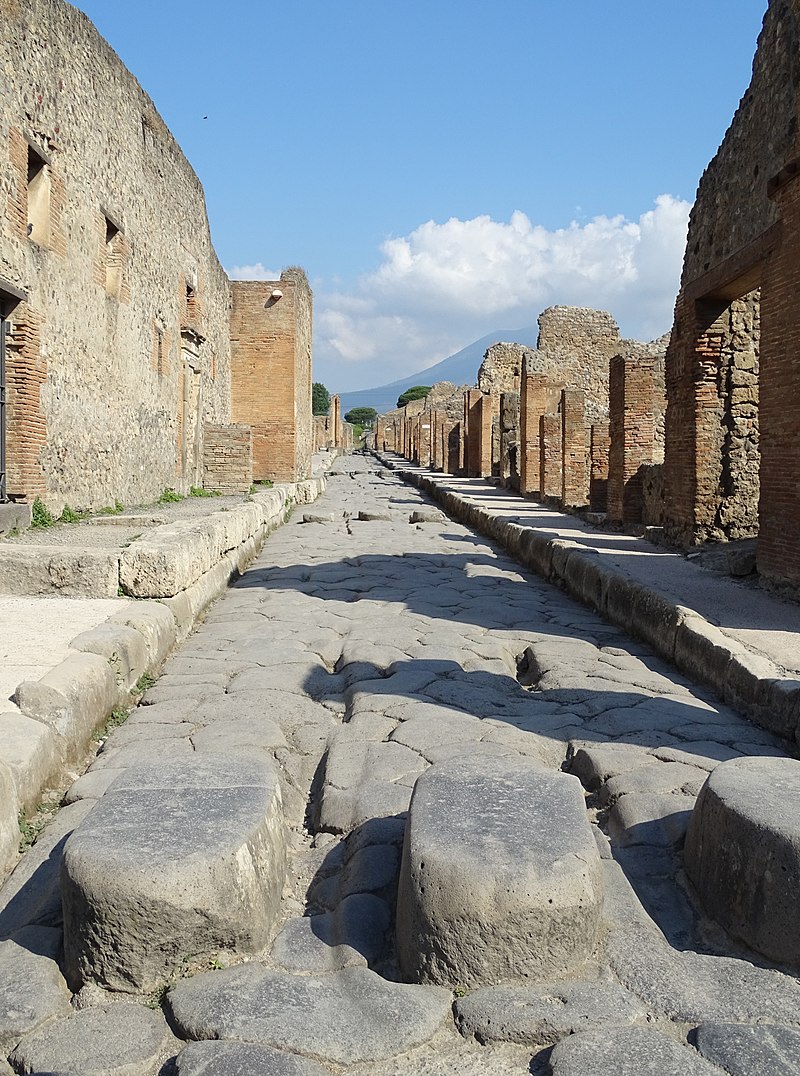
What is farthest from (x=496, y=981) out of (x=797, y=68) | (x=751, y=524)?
(x=751, y=524)

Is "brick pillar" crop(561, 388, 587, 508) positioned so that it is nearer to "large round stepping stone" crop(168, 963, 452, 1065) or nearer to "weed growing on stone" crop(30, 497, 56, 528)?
"weed growing on stone" crop(30, 497, 56, 528)

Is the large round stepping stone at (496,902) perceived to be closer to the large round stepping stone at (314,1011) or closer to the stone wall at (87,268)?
the large round stepping stone at (314,1011)

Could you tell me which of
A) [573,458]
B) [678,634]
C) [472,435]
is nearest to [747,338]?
[678,634]

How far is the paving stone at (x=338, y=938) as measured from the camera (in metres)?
2.03

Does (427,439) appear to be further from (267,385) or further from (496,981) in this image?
(496,981)

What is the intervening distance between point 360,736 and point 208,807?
1.39m

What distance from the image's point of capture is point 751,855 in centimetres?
209

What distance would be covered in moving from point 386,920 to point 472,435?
77.1ft

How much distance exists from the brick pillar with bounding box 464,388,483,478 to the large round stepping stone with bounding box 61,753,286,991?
72.1ft

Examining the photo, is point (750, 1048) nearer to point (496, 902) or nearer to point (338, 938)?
point (496, 902)

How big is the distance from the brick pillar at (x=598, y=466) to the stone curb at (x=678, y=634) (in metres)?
5.41

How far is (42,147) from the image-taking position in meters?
8.87

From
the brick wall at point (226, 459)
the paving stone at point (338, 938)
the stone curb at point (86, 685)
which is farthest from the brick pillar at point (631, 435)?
the paving stone at point (338, 938)

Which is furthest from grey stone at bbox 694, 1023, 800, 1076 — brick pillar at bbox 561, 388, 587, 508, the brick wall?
the brick wall
